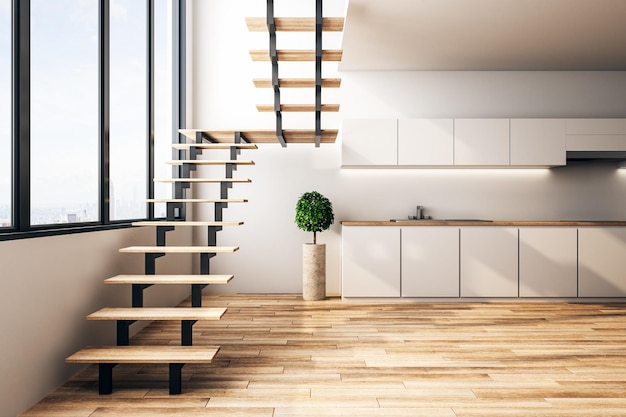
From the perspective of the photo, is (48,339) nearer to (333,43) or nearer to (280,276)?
(280,276)

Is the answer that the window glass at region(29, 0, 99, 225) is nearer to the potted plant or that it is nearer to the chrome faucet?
the potted plant

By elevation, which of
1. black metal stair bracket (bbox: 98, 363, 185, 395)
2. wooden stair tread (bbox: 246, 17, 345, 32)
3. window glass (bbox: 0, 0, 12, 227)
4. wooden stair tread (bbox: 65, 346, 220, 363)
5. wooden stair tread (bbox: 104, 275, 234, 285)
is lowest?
black metal stair bracket (bbox: 98, 363, 185, 395)

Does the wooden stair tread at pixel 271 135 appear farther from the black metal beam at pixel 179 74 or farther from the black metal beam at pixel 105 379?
the black metal beam at pixel 105 379

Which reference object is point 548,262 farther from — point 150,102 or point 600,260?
point 150,102

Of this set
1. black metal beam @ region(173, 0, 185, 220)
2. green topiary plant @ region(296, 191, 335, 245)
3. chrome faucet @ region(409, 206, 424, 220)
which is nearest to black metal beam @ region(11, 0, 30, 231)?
black metal beam @ region(173, 0, 185, 220)

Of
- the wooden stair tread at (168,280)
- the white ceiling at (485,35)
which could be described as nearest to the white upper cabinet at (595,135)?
the white ceiling at (485,35)

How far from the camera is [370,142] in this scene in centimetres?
554

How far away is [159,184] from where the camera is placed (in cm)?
535

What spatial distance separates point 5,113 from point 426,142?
13.5 feet

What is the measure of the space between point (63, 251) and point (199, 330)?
1553 millimetres

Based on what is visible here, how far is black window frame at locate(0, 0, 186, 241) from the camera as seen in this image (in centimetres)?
274

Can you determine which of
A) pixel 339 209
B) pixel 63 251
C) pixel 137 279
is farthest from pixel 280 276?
pixel 63 251

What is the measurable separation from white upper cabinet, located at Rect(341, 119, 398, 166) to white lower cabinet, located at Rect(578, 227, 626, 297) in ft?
7.46

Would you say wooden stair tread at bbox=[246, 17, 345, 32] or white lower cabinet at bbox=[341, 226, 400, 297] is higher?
wooden stair tread at bbox=[246, 17, 345, 32]
